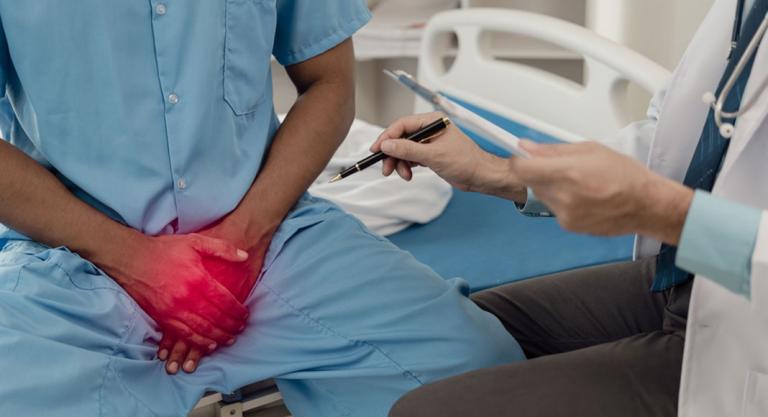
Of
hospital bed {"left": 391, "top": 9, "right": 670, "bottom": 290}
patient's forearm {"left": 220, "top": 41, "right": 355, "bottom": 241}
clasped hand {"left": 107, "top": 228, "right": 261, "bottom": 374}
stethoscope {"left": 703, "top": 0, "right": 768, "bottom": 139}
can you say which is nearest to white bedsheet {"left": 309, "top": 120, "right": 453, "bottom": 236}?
hospital bed {"left": 391, "top": 9, "right": 670, "bottom": 290}

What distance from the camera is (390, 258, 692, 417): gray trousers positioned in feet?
3.40

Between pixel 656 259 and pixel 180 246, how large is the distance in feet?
2.29

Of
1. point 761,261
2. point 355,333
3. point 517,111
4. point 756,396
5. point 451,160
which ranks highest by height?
point 761,261

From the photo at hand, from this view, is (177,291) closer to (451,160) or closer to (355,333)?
(355,333)

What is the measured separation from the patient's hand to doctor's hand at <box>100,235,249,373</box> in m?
0.01

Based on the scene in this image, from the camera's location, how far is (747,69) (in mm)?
1119

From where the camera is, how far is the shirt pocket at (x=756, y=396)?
1.00 meters

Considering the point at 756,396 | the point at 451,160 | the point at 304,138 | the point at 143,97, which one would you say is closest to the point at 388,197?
the point at 304,138

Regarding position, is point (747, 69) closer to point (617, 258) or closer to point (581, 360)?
point (581, 360)

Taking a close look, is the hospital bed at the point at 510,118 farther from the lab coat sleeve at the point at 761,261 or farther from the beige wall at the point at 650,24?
the lab coat sleeve at the point at 761,261

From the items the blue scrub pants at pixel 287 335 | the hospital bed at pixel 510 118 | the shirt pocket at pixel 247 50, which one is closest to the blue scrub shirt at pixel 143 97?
the shirt pocket at pixel 247 50

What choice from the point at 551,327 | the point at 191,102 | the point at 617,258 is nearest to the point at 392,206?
the point at 617,258

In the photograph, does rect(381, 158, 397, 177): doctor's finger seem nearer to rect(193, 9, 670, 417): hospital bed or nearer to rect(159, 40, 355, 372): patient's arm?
rect(159, 40, 355, 372): patient's arm

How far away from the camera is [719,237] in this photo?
85 cm
